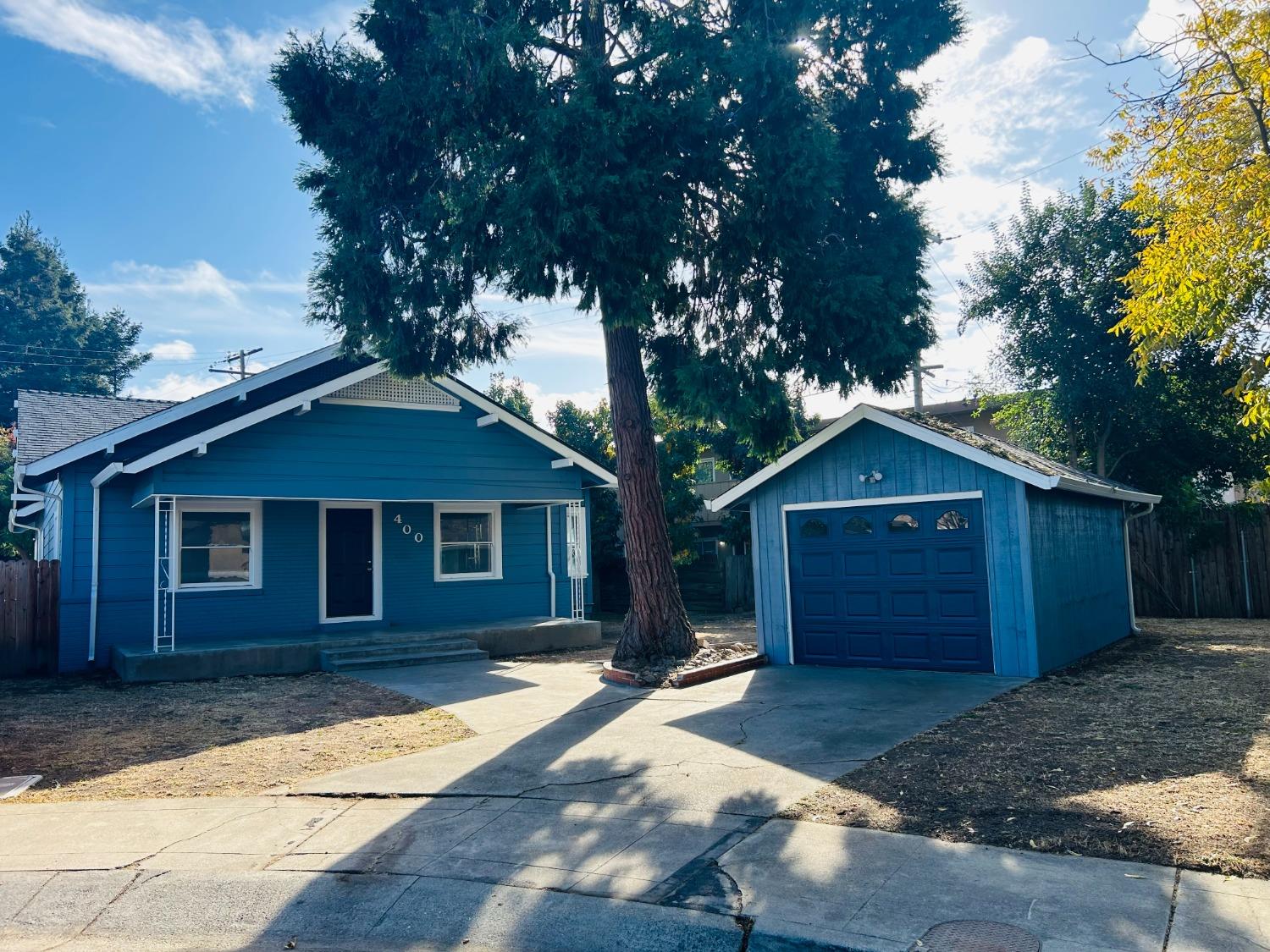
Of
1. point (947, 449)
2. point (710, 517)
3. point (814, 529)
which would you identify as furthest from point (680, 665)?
point (710, 517)

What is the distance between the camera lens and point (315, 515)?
14.9m

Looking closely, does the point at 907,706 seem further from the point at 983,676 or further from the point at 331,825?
the point at 331,825

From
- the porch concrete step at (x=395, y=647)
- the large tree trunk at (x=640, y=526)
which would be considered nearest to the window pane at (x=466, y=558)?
the porch concrete step at (x=395, y=647)

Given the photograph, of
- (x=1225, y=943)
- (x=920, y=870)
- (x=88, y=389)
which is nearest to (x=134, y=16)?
(x=920, y=870)

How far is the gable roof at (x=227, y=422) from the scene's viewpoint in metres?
12.3

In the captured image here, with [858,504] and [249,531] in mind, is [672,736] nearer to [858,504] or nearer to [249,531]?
[858,504]

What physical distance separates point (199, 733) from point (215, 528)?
6006 millimetres

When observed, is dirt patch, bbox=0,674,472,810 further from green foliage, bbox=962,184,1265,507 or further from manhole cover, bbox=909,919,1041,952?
green foliage, bbox=962,184,1265,507

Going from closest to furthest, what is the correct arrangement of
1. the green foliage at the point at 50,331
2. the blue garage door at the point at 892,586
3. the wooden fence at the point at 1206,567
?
the blue garage door at the point at 892,586, the wooden fence at the point at 1206,567, the green foliage at the point at 50,331

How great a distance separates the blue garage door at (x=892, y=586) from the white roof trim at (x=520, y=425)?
546 centimetres

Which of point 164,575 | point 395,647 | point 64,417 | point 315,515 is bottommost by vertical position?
point 395,647

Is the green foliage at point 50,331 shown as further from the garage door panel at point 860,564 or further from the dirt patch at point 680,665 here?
the garage door panel at point 860,564

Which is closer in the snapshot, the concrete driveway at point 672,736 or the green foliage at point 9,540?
the concrete driveway at point 672,736

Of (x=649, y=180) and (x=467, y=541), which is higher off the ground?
(x=649, y=180)
